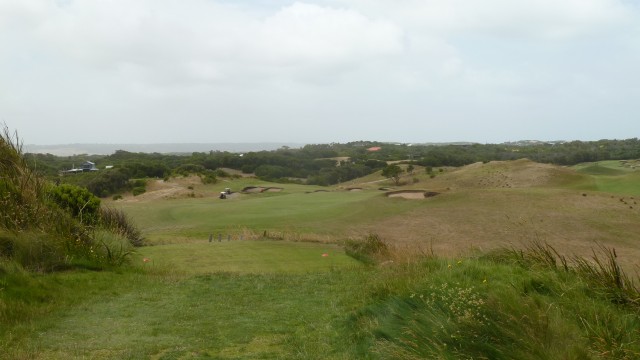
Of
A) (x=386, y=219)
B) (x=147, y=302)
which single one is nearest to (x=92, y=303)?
(x=147, y=302)

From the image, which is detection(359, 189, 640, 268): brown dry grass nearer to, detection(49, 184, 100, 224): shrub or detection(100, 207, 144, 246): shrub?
detection(100, 207, 144, 246): shrub

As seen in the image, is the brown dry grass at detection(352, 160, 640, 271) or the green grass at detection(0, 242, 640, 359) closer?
the green grass at detection(0, 242, 640, 359)

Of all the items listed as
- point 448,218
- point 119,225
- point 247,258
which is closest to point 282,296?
point 247,258

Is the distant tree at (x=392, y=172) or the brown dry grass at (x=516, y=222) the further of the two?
the distant tree at (x=392, y=172)

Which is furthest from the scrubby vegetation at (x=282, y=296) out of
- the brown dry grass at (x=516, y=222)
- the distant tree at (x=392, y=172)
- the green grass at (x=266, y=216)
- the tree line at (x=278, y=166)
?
the tree line at (x=278, y=166)

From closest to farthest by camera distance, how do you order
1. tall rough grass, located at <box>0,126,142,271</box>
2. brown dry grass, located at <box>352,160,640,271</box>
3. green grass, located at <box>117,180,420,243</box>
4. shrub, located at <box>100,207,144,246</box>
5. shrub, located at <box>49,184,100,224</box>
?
tall rough grass, located at <box>0,126,142,271</box>, shrub, located at <box>49,184,100,224</box>, shrub, located at <box>100,207,144,246</box>, brown dry grass, located at <box>352,160,640,271</box>, green grass, located at <box>117,180,420,243</box>

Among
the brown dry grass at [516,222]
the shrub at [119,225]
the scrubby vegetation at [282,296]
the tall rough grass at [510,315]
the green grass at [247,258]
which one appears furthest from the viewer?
the brown dry grass at [516,222]

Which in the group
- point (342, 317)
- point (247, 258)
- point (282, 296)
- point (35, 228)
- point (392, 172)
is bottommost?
point (392, 172)

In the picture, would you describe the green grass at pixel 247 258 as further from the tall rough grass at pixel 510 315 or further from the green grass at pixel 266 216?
the green grass at pixel 266 216

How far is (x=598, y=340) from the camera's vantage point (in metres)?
3.88

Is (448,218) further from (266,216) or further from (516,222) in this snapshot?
(266,216)

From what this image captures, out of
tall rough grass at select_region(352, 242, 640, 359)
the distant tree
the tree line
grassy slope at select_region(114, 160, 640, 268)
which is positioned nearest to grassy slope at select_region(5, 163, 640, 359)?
tall rough grass at select_region(352, 242, 640, 359)

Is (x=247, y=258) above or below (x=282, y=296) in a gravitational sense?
below

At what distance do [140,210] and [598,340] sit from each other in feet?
102
